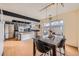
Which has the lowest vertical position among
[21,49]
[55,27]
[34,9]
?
[21,49]

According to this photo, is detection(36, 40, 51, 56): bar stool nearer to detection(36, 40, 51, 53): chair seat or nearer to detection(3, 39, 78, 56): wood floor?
detection(36, 40, 51, 53): chair seat

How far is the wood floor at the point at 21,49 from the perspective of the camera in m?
1.42

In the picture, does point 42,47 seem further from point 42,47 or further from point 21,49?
point 21,49

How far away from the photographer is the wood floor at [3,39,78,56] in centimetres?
142

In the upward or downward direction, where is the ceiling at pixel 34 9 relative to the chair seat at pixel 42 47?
upward

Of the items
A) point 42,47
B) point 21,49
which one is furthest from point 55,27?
point 21,49

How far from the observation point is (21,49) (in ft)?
5.16

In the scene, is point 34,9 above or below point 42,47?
above

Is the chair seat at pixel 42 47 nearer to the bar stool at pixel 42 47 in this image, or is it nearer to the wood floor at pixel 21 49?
the bar stool at pixel 42 47

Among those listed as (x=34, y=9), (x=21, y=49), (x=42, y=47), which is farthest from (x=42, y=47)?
(x=34, y=9)

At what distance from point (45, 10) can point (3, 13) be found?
78cm

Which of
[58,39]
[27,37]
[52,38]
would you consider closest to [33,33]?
[27,37]

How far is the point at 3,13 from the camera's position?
154 cm

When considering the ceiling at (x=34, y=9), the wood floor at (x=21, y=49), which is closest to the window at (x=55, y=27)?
the ceiling at (x=34, y=9)
